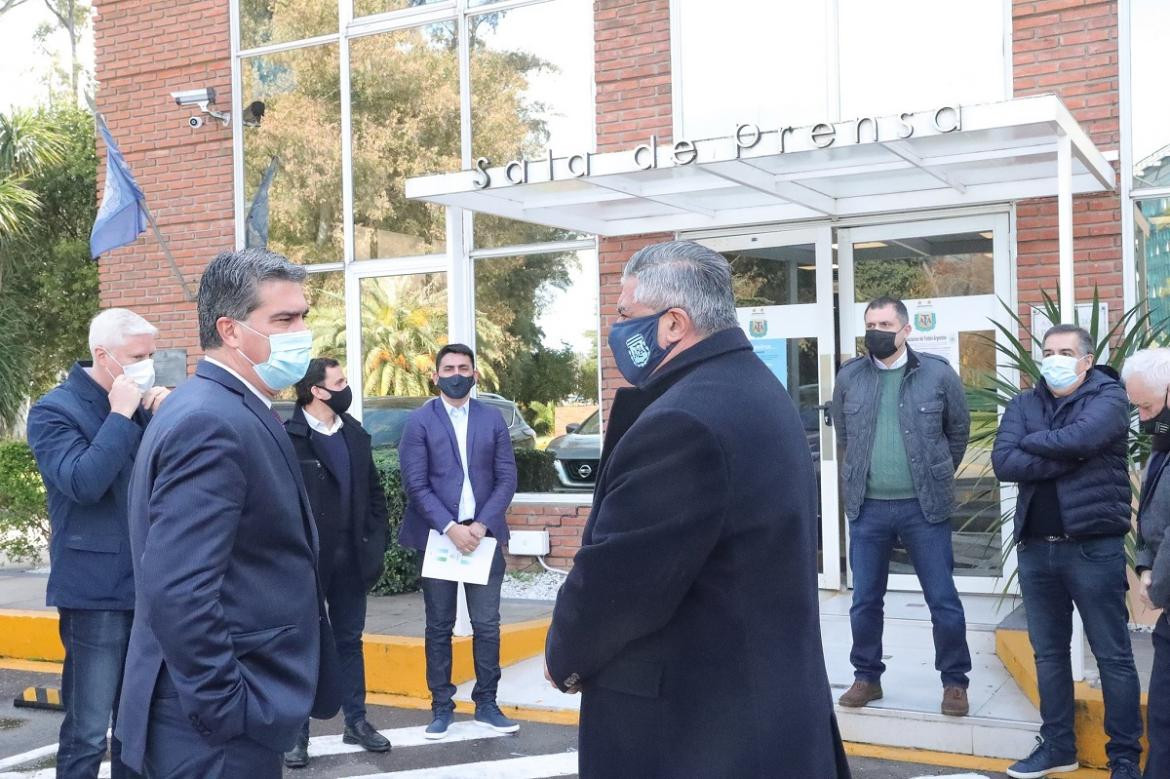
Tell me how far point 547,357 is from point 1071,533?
5377 mm

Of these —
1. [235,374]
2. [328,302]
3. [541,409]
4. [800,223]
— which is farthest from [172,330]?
[235,374]

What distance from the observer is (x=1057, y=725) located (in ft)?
17.3

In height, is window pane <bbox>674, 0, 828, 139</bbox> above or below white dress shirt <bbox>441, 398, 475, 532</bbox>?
above

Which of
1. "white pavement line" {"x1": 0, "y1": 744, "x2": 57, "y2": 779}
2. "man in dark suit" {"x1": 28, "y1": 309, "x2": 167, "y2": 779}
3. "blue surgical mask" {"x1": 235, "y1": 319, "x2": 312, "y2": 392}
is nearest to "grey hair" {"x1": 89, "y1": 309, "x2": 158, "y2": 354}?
"man in dark suit" {"x1": 28, "y1": 309, "x2": 167, "y2": 779}

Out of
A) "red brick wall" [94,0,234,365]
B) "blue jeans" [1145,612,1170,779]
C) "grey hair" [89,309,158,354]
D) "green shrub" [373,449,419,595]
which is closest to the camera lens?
"blue jeans" [1145,612,1170,779]

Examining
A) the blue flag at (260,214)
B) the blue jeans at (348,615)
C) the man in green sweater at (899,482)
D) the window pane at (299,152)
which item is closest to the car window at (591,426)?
the window pane at (299,152)

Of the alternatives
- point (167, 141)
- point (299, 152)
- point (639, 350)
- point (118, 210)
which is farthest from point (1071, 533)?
point (167, 141)

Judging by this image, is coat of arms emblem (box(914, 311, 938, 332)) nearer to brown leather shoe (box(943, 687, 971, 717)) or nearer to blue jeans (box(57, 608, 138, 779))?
brown leather shoe (box(943, 687, 971, 717))

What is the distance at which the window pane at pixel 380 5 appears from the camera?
10.4m

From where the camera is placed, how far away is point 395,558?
364 inches

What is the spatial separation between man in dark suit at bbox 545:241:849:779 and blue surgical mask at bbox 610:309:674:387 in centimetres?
13

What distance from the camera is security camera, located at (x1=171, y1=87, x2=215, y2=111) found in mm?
10906

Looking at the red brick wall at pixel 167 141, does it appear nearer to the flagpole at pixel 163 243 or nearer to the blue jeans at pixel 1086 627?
the flagpole at pixel 163 243

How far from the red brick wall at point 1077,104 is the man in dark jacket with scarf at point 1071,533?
256 cm
